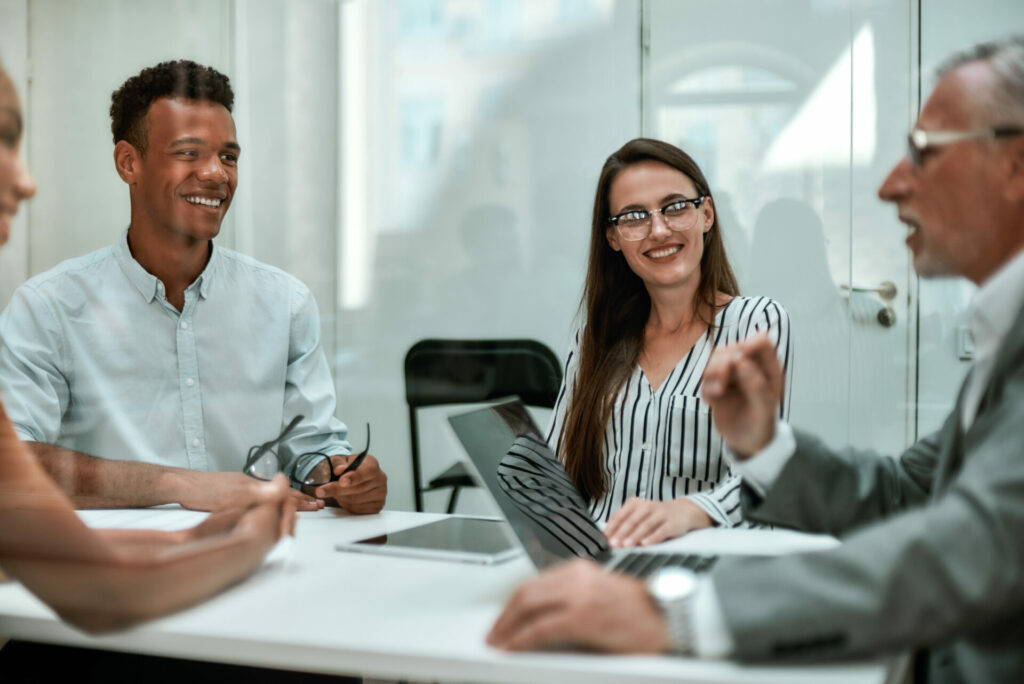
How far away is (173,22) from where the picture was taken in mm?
2158

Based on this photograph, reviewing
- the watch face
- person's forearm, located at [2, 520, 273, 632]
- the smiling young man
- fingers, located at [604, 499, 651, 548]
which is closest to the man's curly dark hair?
the smiling young man

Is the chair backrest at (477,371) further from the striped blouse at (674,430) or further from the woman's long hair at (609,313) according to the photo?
the striped blouse at (674,430)

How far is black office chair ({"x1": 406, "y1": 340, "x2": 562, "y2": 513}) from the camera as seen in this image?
2.54m

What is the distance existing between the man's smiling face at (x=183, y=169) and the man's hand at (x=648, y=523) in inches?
41.0

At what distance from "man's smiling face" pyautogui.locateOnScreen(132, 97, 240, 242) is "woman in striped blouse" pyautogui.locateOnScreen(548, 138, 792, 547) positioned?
77 cm

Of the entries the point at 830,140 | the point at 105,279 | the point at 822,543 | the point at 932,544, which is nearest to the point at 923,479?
the point at 822,543

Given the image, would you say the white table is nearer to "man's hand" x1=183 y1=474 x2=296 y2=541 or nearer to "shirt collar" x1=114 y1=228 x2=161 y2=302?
"man's hand" x1=183 y1=474 x2=296 y2=541

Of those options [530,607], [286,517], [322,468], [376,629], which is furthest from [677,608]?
[322,468]

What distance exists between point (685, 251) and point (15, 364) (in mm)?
1244

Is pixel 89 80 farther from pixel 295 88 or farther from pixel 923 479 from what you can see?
pixel 923 479

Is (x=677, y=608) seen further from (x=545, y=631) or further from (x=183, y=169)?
(x=183, y=169)

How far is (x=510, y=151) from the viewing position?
9.55 ft

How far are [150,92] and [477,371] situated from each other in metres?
1.24

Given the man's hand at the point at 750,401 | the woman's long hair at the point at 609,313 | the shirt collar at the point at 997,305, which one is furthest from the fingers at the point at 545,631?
the woman's long hair at the point at 609,313
